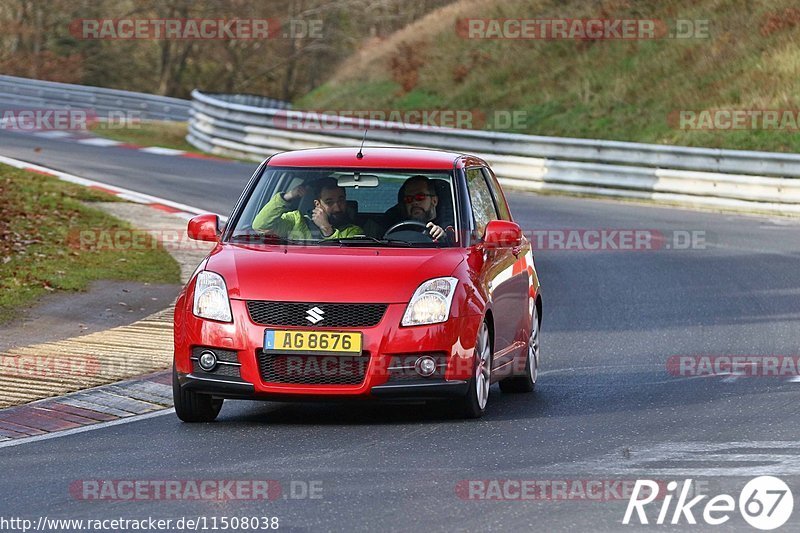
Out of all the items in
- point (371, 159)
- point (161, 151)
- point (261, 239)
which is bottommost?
point (161, 151)

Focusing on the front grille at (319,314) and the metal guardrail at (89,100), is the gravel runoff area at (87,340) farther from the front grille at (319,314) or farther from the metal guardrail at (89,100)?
the metal guardrail at (89,100)

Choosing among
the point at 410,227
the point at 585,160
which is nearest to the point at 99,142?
the point at 585,160

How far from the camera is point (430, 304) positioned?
859 centimetres

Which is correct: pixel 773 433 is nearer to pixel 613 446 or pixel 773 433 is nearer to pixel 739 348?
pixel 613 446

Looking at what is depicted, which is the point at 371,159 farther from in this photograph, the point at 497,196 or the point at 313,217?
the point at 497,196

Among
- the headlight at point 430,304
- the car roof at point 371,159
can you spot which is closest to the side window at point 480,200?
the car roof at point 371,159

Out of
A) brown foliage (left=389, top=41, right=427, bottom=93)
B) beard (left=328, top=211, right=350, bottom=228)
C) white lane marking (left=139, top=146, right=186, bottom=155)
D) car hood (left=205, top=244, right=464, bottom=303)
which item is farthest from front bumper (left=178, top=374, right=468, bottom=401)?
brown foliage (left=389, top=41, right=427, bottom=93)

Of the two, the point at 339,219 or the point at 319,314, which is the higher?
the point at 339,219

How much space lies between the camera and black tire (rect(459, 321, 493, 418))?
28.8ft

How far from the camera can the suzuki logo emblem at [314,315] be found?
27.5 feet

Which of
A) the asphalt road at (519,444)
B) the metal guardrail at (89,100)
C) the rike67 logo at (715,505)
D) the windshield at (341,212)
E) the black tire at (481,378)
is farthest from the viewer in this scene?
the metal guardrail at (89,100)

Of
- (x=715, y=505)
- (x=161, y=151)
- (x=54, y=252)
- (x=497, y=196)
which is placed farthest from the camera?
(x=161, y=151)

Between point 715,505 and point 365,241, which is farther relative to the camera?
point 365,241

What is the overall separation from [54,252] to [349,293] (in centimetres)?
840
